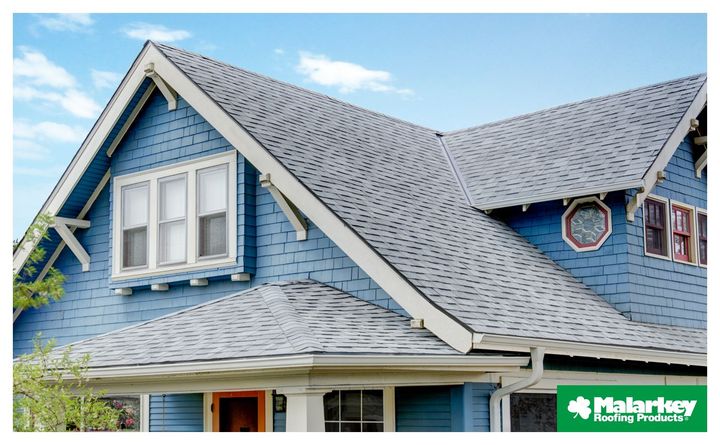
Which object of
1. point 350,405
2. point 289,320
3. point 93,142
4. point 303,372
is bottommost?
point 350,405

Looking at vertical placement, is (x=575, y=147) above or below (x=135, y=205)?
above

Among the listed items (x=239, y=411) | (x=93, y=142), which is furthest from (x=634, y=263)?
(x=93, y=142)

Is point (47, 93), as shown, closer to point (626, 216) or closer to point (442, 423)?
point (442, 423)

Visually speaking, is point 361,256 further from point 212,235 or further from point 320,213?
point 212,235

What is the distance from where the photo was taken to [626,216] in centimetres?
1409

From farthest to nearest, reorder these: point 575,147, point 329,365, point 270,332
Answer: point 575,147, point 270,332, point 329,365

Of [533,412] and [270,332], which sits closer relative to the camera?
[270,332]

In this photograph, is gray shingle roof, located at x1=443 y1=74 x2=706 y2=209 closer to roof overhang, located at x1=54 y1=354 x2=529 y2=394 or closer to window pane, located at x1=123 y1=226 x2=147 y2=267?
roof overhang, located at x1=54 y1=354 x2=529 y2=394

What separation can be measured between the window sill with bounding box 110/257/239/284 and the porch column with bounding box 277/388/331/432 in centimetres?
403

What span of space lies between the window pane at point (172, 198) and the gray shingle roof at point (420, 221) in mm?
1466

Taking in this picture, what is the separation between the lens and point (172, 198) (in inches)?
559

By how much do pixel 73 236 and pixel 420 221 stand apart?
5561 millimetres

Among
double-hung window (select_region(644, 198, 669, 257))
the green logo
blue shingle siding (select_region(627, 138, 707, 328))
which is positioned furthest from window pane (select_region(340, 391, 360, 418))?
double-hung window (select_region(644, 198, 669, 257))
